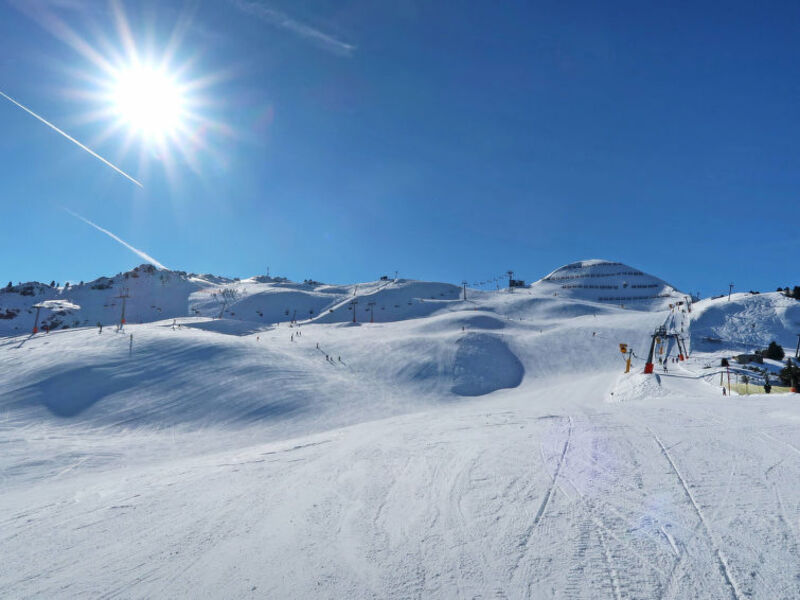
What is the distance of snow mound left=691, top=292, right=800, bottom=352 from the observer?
4612 centimetres

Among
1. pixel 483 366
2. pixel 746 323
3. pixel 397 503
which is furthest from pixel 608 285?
pixel 397 503

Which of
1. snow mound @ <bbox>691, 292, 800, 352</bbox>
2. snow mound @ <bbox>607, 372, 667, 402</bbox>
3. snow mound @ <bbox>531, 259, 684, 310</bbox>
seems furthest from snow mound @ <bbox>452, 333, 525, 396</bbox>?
snow mound @ <bbox>531, 259, 684, 310</bbox>

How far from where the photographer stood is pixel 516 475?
271 inches

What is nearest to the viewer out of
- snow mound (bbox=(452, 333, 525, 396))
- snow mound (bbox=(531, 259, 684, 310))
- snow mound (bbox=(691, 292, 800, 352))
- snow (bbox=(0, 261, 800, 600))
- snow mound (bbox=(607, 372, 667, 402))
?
snow (bbox=(0, 261, 800, 600))

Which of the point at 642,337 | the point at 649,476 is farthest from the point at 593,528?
the point at 642,337

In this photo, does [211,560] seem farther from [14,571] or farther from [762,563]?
[762,563]

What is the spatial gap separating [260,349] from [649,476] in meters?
30.4

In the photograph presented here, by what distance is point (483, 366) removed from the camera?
35219 mm

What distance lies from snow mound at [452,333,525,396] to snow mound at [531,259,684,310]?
6561 centimetres

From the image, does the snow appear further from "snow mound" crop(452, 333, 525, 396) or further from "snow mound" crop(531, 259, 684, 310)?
"snow mound" crop(531, 259, 684, 310)

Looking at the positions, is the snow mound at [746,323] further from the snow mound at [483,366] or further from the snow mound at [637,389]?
the snow mound at [637,389]

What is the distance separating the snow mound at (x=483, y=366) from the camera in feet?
104

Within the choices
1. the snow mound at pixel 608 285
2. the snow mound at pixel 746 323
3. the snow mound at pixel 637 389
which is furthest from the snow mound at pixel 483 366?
the snow mound at pixel 608 285

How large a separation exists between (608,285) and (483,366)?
368 ft
